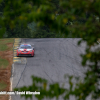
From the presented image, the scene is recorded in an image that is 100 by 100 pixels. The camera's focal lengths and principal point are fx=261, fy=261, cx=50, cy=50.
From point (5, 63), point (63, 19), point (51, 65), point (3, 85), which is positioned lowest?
point (5, 63)

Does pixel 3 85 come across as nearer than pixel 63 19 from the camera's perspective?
No

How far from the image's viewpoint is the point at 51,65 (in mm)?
25422

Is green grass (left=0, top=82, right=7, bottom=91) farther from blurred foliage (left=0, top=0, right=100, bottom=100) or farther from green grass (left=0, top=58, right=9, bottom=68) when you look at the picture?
blurred foliage (left=0, top=0, right=100, bottom=100)

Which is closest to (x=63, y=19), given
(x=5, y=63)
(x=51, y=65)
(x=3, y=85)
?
(x=3, y=85)

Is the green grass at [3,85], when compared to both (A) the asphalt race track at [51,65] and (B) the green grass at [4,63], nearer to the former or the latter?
(A) the asphalt race track at [51,65]

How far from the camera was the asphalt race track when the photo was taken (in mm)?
21125

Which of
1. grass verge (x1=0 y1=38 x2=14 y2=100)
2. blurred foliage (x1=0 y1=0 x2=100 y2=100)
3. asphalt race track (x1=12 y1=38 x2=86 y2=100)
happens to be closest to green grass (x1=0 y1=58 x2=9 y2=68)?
grass verge (x1=0 y1=38 x2=14 y2=100)

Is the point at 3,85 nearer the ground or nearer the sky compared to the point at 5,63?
nearer the sky

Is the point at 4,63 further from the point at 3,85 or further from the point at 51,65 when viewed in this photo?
the point at 3,85

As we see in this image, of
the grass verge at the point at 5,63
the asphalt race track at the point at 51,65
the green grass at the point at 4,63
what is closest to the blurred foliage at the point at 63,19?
the asphalt race track at the point at 51,65

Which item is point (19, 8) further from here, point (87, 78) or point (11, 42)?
point (11, 42)

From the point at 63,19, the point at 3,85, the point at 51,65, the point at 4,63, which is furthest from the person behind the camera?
the point at 4,63

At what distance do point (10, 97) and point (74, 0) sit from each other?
13.6 meters

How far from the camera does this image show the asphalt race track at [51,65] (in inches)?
832
